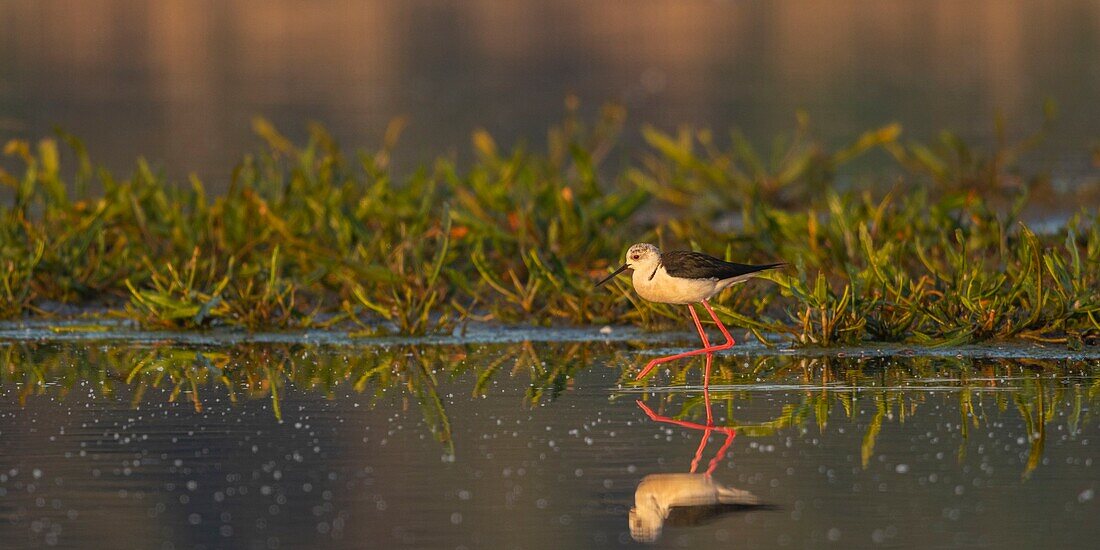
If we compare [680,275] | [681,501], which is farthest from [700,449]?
[680,275]

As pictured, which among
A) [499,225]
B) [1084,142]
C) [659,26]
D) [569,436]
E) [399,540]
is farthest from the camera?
[659,26]

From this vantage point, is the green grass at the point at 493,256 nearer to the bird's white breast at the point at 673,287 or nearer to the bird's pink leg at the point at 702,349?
the bird's pink leg at the point at 702,349

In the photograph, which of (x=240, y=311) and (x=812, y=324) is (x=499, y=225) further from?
(x=812, y=324)

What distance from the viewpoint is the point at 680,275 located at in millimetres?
10031

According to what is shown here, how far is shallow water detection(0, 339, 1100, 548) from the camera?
6.66 meters

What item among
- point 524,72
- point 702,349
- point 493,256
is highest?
point 702,349

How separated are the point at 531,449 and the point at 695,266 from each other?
232 centimetres

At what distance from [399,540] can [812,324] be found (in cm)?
428

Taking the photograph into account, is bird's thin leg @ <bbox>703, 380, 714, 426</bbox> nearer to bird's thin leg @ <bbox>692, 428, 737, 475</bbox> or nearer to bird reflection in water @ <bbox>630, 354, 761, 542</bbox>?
bird's thin leg @ <bbox>692, 428, 737, 475</bbox>

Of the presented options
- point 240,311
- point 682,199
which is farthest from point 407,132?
point 240,311

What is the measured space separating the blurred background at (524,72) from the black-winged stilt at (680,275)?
6.20 m

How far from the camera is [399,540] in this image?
21.3ft

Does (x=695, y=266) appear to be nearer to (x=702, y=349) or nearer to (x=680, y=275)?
(x=680, y=275)

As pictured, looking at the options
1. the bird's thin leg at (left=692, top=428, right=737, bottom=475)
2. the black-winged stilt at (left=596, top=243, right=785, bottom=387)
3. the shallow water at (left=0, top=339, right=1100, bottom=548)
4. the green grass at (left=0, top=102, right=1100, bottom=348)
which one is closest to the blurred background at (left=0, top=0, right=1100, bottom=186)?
the green grass at (left=0, top=102, right=1100, bottom=348)
